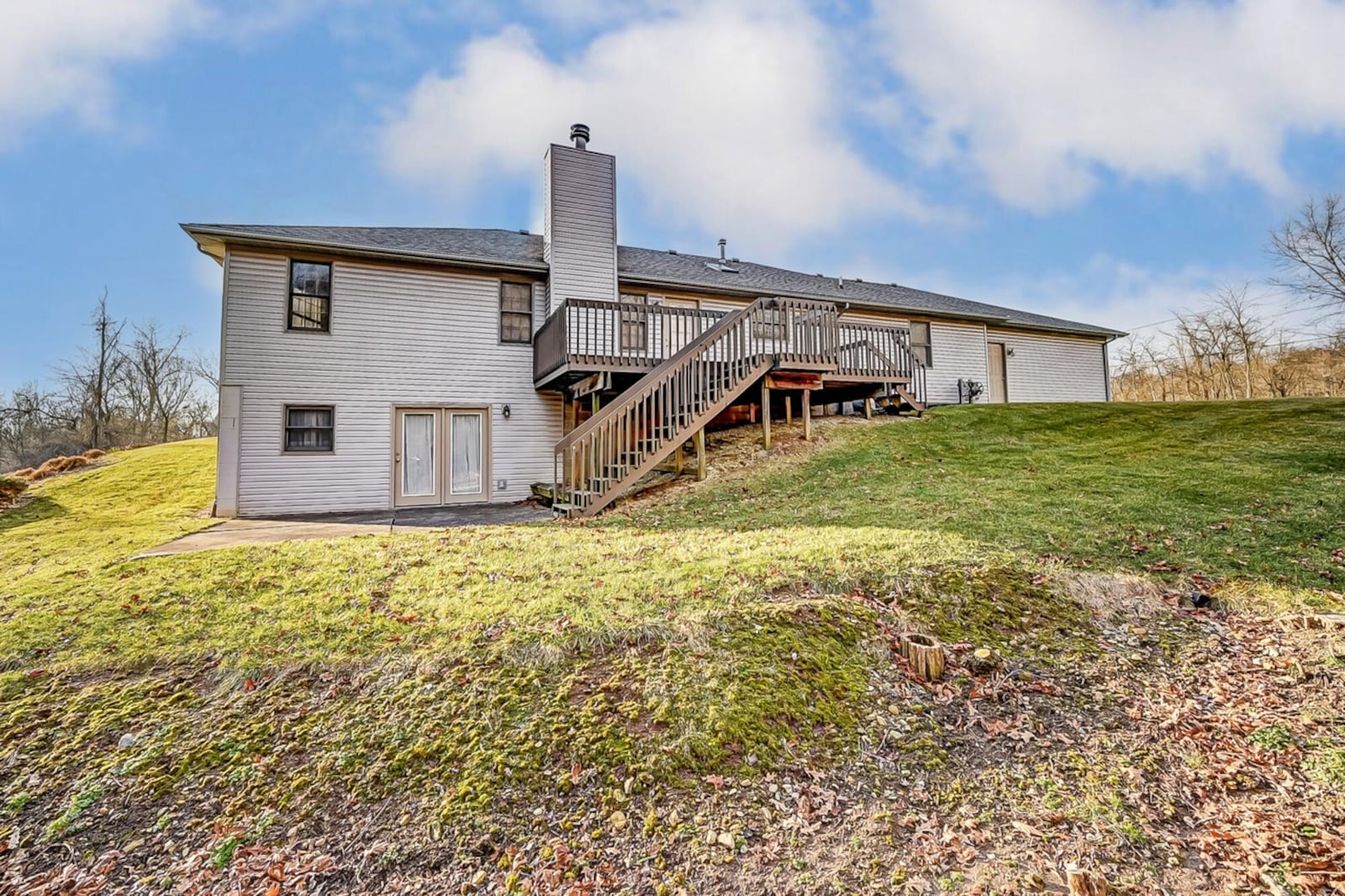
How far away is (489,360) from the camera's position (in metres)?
11.8

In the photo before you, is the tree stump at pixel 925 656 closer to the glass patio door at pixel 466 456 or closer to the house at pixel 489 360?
the house at pixel 489 360

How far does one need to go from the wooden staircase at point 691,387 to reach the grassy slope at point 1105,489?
1.00 meters

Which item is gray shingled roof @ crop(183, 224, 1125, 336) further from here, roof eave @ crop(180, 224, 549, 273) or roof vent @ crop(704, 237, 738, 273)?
roof vent @ crop(704, 237, 738, 273)

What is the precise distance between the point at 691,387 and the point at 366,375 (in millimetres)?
6411

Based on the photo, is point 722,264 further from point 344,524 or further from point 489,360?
point 344,524

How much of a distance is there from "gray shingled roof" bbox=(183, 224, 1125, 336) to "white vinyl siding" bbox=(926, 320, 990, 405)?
1.56 feet

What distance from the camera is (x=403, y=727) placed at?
9.86 ft

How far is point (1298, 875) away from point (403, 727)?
4.00 metres

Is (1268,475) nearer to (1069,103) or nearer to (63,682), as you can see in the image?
(1069,103)

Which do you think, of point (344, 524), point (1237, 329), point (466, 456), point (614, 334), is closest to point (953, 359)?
point (614, 334)

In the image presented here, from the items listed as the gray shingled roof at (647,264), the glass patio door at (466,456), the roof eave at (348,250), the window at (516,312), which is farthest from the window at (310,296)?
the window at (516,312)

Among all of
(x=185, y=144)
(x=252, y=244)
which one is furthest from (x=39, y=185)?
(x=252, y=244)

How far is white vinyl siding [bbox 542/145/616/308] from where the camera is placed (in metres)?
12.0

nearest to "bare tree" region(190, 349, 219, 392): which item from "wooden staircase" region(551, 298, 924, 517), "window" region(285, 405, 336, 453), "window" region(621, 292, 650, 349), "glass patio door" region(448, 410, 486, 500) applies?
"window" region(285, 405, 336, 453)
